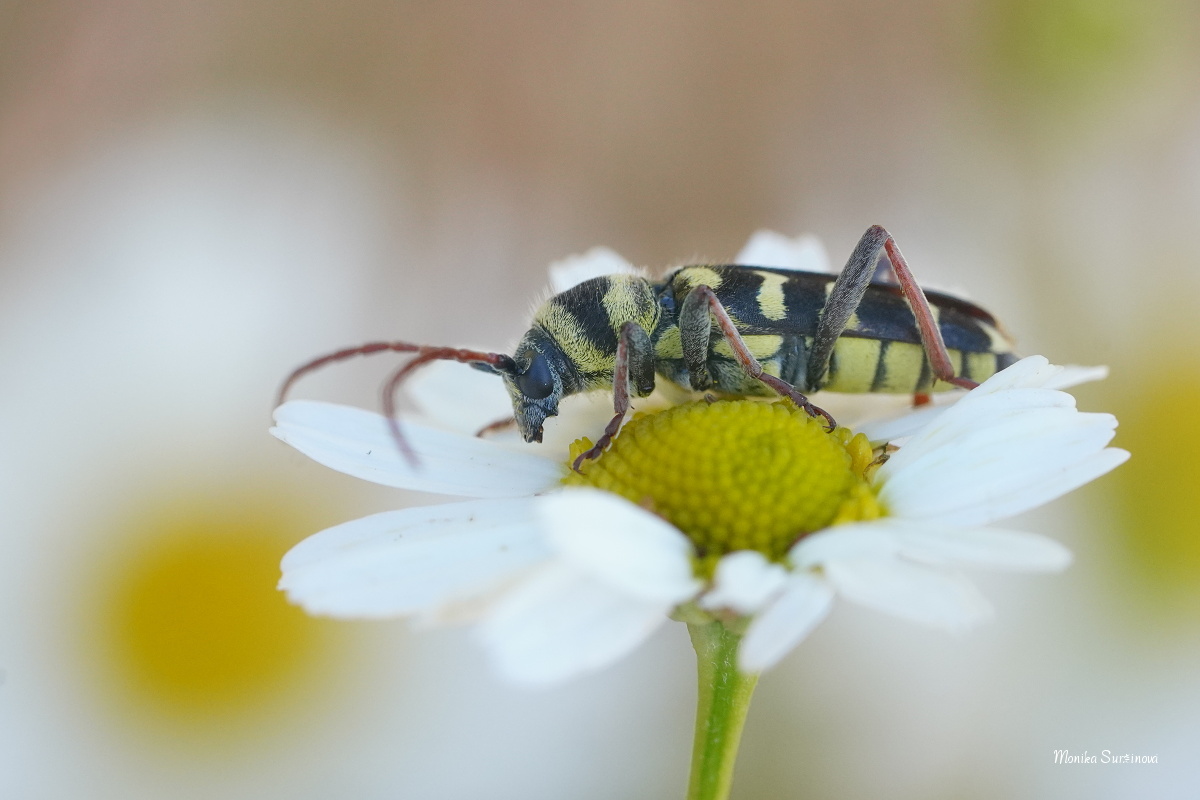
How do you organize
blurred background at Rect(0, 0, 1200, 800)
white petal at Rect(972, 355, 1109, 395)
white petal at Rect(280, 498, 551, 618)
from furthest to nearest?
blurred background at Rect(0, 0, 1200, 800), white petal at Rect(972, 355, 1109, 395), white petal at Rect(280, 498, 551, 618)

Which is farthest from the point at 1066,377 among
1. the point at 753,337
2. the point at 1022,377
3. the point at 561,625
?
the point at 561,625

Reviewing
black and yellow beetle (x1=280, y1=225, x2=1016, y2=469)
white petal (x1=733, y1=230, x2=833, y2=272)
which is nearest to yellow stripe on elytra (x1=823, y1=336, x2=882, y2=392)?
black and yellow beetle (x1=280, y1=225, x2=1016, y2=469)

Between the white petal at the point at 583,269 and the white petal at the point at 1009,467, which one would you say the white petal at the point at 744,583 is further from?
the white petal at the point at 583,269

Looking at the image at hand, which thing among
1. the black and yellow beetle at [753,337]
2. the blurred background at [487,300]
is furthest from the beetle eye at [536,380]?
the blurred background at [487,300]

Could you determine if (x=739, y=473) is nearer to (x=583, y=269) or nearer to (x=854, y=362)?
(x=854, y=362)

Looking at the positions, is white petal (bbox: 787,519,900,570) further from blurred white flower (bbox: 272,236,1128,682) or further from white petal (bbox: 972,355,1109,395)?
white petal (bbox: 972,355,1109,395)

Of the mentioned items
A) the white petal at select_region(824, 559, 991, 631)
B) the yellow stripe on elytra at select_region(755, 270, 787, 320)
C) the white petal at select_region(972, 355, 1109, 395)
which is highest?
the yellow stripe on elytra at select_region(755, 270, 787, 320)
